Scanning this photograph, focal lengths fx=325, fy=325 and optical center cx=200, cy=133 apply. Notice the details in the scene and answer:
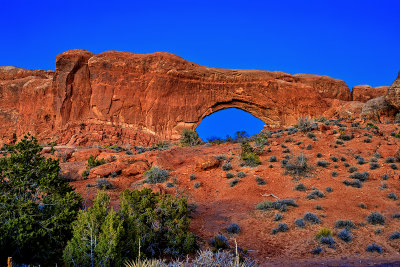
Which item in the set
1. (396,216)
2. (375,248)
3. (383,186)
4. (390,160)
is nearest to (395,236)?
(375,248)

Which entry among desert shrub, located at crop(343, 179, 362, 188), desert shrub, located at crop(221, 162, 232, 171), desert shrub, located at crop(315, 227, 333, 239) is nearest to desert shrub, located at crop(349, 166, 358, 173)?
desert shrub, located at crop(343, 179, 362, 188)

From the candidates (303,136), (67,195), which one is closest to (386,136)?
(303,136)

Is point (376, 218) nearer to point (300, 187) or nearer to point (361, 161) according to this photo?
point (300, 187)

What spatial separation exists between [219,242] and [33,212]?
413 centimetres

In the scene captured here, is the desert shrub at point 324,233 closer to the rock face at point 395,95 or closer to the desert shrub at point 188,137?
the rock face at point 395,95

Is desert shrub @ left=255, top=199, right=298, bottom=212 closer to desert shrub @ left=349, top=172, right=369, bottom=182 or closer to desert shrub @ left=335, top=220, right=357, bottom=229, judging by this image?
desert shrub @ left=335, top=220, right=357, bottom=229

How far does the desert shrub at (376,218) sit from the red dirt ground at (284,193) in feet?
0.41

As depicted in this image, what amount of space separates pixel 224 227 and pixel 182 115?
24.3 m

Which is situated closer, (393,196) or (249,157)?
(393,196)

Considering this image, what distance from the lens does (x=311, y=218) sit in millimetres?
9188

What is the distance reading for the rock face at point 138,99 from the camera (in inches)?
1226

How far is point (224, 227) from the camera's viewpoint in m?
9.06

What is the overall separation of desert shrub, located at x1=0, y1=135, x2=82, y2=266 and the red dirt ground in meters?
3.34

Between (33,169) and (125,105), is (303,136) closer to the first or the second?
(33,169)
